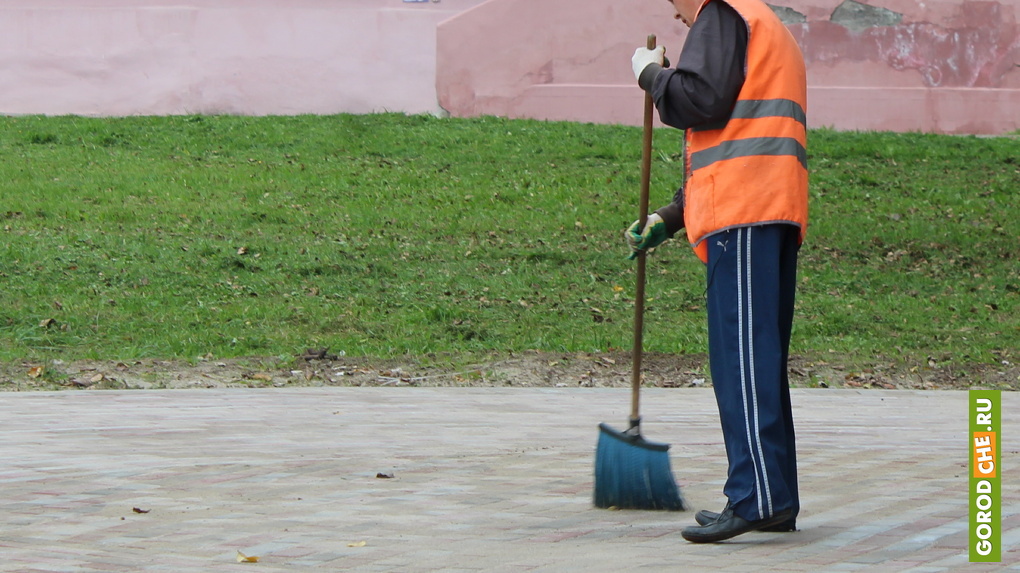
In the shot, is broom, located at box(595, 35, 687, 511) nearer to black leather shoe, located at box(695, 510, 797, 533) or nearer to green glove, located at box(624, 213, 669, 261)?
green glove, located at box(624, 213, 669, 261)

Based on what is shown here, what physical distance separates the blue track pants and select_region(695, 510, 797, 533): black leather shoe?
6cm

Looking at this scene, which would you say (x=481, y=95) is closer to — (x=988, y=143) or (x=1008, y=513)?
(x=988, y=143)

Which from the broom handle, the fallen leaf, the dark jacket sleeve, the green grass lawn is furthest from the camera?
the green grass lawn

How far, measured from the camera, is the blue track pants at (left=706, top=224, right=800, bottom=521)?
373 cm

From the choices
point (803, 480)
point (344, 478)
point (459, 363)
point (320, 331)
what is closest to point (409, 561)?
point (344, 478)

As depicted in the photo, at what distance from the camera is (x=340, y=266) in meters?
10.1

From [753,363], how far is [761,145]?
63 cm

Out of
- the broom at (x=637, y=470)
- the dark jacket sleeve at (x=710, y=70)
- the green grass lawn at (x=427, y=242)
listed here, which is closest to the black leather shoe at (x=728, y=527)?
the broom at (x=637, y=470)

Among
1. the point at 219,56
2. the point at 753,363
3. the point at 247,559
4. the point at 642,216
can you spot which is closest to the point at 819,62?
the point at 219,56

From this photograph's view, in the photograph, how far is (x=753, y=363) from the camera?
3.75 meters

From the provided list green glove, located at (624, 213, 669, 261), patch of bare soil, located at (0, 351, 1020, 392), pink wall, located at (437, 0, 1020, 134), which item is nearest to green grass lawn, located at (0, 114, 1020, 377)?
patch of bare soil, located at (0, 351, 1020, 392)

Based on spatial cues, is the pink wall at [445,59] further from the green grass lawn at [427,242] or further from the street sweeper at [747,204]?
the street sweeper at [747,204]

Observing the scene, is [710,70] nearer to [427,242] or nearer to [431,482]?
[431,482]

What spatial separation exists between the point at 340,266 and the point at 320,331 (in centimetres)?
183
